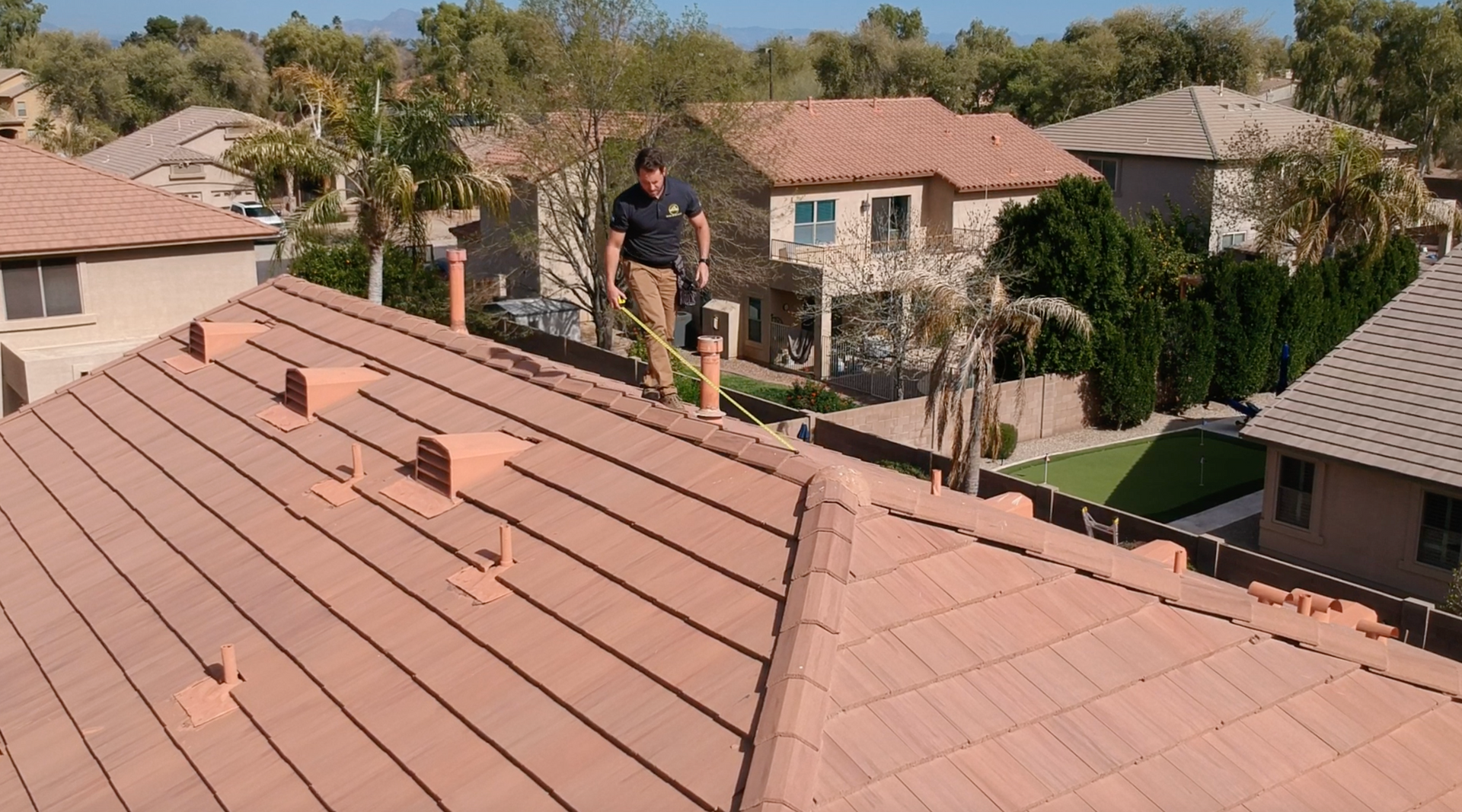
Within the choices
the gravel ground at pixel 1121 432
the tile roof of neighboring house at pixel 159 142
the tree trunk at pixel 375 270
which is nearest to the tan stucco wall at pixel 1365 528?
the gravel ground at pixel 1121 432

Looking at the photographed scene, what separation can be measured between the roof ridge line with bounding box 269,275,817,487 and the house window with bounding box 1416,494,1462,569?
16.0 meters

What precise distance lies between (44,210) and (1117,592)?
24520 mm

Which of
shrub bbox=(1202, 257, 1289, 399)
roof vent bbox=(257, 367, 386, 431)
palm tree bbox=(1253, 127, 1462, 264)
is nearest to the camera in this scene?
roof vent bbox=(257, 367, 386, 431)

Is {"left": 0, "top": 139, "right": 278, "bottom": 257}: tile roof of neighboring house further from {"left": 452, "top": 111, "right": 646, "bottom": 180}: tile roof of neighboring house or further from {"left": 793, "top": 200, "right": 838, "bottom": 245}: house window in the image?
{"left": 793, "top": 200, "right": 838, "bottom": 245}: house window

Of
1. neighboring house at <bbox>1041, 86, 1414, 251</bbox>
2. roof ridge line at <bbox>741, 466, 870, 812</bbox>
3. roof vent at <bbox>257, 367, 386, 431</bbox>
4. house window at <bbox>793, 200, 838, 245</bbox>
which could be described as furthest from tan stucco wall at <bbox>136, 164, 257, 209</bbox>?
roof ridge line at <bbox>741, 466, 870, 812</bbox>

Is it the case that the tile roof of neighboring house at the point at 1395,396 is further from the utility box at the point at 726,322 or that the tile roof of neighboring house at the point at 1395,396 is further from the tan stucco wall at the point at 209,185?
the tan stucco wall at the point at 209,185

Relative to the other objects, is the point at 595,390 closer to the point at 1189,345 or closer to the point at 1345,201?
the point at 1189,345

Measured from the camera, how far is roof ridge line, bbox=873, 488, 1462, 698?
7301mm

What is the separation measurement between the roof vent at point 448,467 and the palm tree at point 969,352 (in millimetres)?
14882

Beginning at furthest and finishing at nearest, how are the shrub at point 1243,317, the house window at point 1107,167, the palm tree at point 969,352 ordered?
the house window at point 1107,167, the shrub at point 1243,317, the palm tree at point 969,352

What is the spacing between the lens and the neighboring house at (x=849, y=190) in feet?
119

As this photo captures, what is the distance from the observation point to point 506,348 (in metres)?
11.0

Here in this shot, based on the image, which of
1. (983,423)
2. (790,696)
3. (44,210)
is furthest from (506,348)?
(44,210)

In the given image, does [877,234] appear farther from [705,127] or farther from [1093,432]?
[1093,432]
